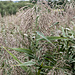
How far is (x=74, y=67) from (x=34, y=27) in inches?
31.5

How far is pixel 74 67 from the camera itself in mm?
1495

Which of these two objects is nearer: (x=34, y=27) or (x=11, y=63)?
(x=34, y=27)

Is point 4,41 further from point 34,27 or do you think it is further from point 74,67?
point 74,67

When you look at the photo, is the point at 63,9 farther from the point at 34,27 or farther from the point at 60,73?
the point at 60,73

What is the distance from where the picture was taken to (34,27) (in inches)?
42.6

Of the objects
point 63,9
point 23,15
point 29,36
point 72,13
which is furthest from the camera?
point 63,9

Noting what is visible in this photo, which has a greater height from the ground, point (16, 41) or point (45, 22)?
point (45, 22)

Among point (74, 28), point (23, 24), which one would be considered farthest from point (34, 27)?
point (74, 28)

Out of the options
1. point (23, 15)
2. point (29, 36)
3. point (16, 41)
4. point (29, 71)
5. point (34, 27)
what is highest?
point (23, 15)

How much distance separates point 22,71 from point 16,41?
360mm

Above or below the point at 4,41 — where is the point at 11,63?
below

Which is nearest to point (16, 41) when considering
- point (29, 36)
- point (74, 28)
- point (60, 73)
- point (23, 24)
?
point (29, 36)

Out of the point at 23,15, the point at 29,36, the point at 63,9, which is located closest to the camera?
the point at 23,15

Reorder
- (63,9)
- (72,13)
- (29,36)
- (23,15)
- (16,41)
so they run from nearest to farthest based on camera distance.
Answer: (23,15) → (29,36) → (16,41) → (72,13) → (63,9)
